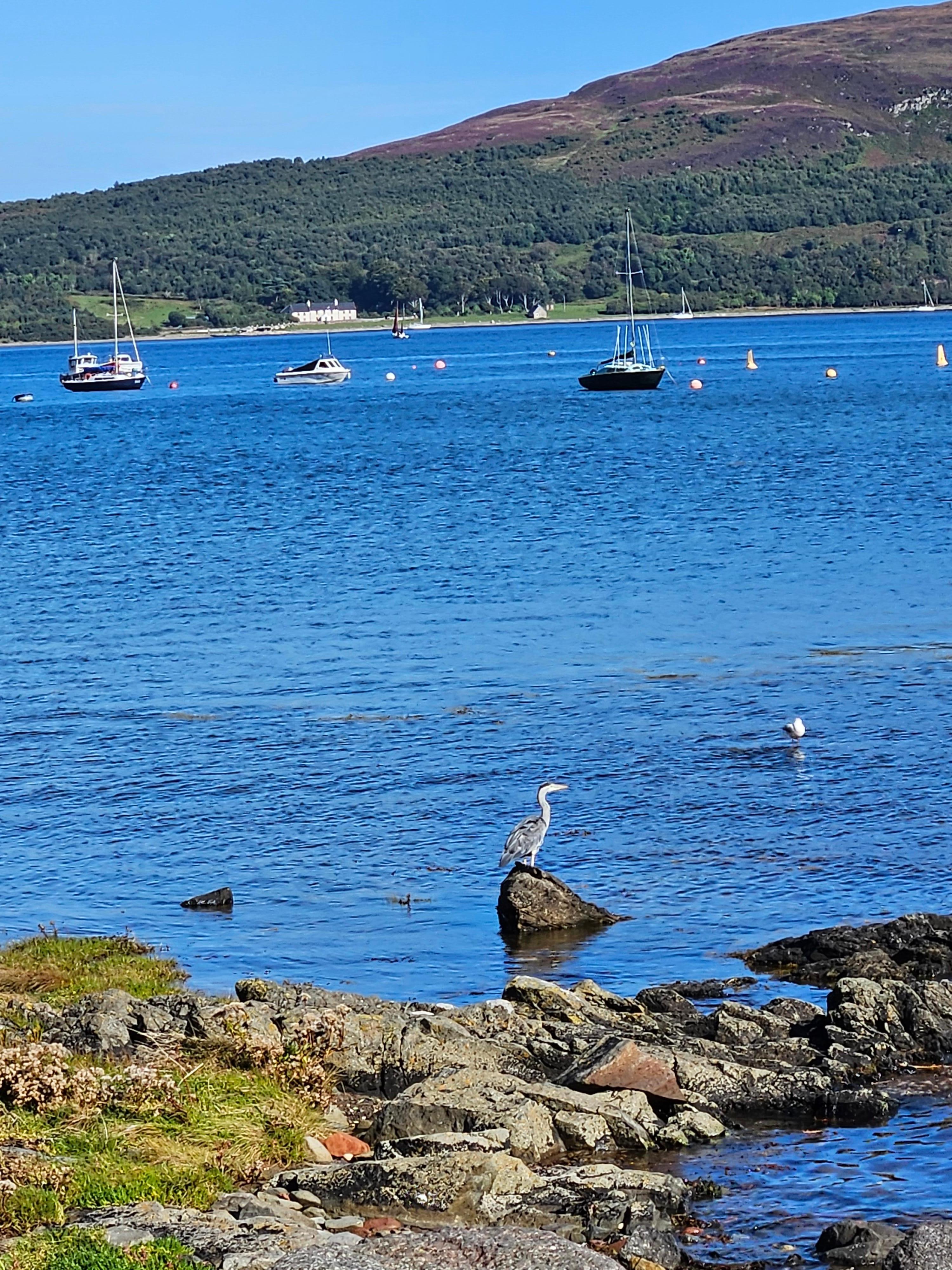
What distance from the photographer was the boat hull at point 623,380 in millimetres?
104875

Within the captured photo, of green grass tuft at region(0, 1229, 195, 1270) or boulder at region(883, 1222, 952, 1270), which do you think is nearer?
green grass tuft at region(0, 1229, 195, 1270)

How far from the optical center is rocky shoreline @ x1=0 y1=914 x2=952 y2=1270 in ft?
30.1

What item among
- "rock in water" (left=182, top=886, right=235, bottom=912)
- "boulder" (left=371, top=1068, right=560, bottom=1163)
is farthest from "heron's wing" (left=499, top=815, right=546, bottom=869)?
"boulder" (left=371, top=1068, right=560, bottom=1163)

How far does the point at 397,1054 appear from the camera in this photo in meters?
11.9

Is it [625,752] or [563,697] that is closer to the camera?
[625,752]

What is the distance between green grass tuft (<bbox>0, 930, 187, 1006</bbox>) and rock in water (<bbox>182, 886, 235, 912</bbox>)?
120cm

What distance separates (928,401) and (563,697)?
246 ft

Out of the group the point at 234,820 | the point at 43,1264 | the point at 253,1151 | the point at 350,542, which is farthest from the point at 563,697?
the point at 350,542

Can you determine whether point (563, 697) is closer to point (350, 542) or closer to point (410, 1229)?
point (410, 1229)

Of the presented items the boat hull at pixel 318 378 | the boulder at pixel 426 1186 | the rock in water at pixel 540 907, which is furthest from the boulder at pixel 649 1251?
the boat hull at pixel 318 378

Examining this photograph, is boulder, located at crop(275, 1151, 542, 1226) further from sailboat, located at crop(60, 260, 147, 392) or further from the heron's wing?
sailboat, located at crop(60, 260, 147, 392)

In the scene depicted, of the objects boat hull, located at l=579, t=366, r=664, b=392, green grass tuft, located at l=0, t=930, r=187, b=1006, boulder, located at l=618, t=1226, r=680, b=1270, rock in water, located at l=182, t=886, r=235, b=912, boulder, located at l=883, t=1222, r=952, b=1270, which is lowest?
rock in water, located at l=182, t=886, r=235, b=912

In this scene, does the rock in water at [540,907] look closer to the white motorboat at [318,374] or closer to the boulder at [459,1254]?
the boulder at [459,1254]

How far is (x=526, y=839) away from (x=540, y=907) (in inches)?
36.6
